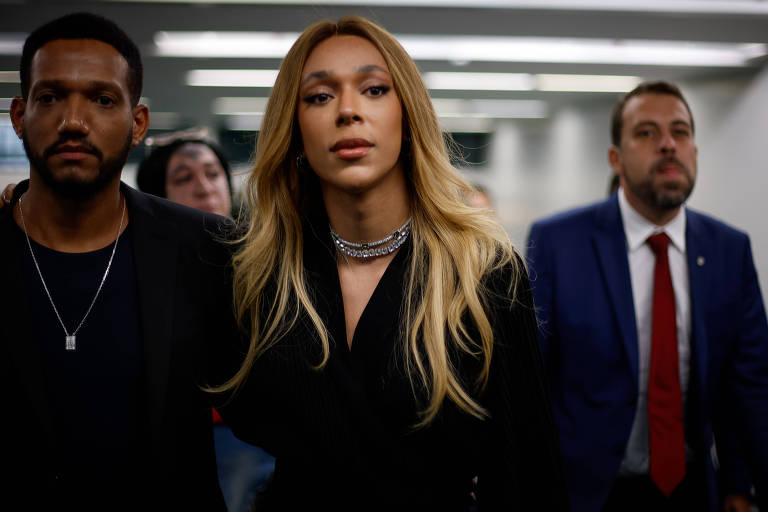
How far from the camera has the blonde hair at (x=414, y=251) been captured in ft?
4.59

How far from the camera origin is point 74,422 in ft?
4.44

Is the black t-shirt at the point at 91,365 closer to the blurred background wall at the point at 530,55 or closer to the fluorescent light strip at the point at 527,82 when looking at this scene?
the blurred background wall at the point at 530,55

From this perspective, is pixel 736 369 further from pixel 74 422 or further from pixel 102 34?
pixel 102 34

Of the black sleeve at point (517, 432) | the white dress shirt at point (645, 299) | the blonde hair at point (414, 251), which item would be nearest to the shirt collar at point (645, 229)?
the white dress shirt at point (645, 299)

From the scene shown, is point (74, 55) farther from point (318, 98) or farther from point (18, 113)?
point (318, 98)

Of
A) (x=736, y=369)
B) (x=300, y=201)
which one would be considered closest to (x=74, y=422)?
(x=300, y=201)

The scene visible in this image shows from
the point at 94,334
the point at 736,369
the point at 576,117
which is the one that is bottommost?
the point at 736,369

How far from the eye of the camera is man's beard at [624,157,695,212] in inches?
88.4

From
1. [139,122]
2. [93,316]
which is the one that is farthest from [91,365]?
[139,122]

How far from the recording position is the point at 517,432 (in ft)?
4.63

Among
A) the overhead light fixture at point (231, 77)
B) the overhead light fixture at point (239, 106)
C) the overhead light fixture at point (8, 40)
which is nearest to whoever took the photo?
the overhead light fixture at point (8, 40)

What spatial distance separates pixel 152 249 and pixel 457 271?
79cm

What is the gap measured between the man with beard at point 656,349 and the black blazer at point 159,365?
49.9 inches


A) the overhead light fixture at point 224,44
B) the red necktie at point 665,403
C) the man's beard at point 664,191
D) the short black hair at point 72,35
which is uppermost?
the overhead light fixture at point 224,44
